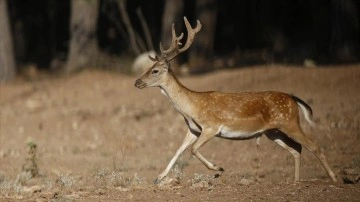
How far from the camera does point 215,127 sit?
11102 mm

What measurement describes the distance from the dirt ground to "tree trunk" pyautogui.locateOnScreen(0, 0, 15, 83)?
0.90 m

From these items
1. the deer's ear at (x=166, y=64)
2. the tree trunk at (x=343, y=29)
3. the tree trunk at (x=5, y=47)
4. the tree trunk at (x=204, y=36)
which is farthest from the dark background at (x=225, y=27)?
the deer's ear at (x=166, y=64)

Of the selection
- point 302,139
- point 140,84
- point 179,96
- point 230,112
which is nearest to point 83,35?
point 140,84

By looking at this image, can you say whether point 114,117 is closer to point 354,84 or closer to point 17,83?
point 354,84

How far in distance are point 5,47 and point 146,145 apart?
12036 mm

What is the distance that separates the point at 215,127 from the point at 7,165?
17.7 feet

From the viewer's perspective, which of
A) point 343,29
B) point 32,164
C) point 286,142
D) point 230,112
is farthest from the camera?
point 343,29

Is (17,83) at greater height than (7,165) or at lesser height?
greater

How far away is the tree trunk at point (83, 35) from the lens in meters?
28.0

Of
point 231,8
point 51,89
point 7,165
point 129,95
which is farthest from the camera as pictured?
point 231,8

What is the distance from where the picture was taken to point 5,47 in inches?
1099

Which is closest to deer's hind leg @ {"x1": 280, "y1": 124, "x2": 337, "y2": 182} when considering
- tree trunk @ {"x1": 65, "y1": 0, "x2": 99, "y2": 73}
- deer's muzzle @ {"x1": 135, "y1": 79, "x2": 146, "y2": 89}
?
deer's muzzle @ {"x1": 135, "y1": 79, "x2": 146, "y2": 89}

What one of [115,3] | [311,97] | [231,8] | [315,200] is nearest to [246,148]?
[311,97]

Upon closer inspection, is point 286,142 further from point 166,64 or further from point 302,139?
A: point 166,64
